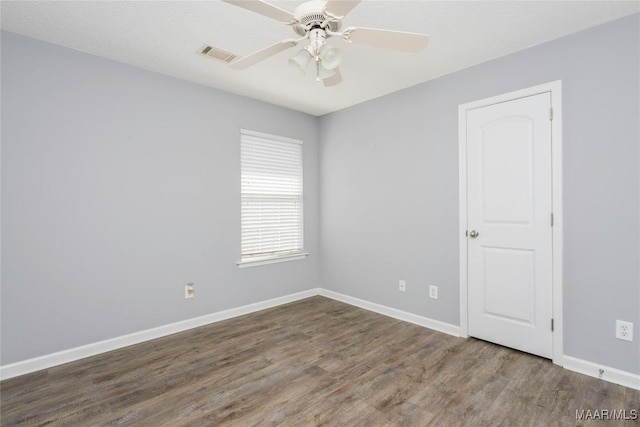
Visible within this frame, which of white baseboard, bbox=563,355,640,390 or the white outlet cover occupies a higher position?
the white outlet cover

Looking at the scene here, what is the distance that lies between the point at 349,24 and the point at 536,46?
5.23 ft

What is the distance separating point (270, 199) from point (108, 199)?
5.74ft

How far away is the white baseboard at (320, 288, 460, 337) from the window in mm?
769

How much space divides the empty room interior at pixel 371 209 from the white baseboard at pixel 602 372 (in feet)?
0.05

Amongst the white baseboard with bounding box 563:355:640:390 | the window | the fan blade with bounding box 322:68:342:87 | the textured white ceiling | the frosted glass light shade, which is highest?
the textured white ceiling

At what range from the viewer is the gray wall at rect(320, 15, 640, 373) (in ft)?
7.19

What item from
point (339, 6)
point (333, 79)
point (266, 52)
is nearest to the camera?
point (339, 6)

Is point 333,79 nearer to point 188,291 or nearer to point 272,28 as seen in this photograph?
point 272,28

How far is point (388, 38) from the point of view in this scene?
1.67 metres

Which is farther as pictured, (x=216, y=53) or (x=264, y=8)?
(x=216, y=53)

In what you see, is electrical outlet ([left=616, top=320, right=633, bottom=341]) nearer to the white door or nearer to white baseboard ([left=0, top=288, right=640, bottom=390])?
white baseboard ([left=0, top=288, right=640, bottom=390])

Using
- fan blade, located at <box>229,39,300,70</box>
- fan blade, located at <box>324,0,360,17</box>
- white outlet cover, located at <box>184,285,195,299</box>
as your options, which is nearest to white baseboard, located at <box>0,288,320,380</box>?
white outlet cover, located at <box>184,285,195,299</box>

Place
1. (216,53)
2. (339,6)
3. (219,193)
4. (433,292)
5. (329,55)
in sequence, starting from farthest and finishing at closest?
1. (219,193)
2. (433,292)
3. (216,53)
4. (329,55)
5. (339,6)

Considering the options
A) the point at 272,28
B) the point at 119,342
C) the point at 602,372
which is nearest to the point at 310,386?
the point at 119,342
